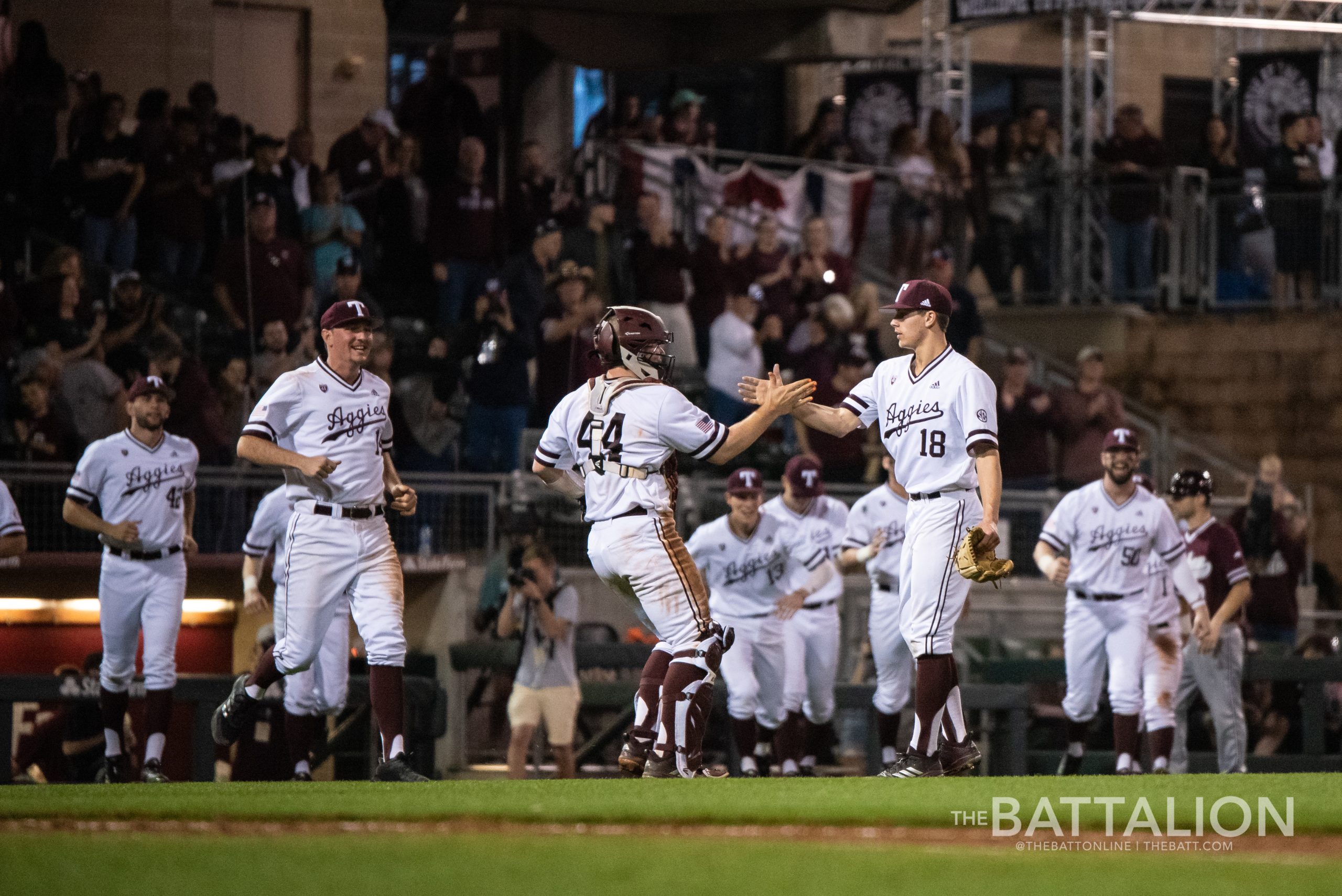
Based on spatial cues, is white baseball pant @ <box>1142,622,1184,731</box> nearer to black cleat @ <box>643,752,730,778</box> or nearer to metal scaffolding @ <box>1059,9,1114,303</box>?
black cleat @ <box>643,752,730,778</box>

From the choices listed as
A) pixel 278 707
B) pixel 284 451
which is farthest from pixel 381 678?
pixel 278 707

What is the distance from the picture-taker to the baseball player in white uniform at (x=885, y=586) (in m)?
12.8

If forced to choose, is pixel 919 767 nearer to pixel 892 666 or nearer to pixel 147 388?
pixel 892 666

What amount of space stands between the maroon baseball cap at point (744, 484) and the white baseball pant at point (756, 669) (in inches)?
32.6

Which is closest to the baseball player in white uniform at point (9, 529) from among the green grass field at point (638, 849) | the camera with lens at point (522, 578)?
the camera with lens at point (522, 578)

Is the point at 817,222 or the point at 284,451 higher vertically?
the point at 817,222

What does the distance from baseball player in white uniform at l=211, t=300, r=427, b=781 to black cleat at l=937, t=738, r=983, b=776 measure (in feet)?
8.14

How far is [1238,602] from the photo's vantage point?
13531 millimetres

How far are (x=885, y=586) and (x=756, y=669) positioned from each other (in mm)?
1046

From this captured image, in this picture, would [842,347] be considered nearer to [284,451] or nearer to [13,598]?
[13,598]

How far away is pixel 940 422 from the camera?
897cm

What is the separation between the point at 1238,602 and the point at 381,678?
6.62 m

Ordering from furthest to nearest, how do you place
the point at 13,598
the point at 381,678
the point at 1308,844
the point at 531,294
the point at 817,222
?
the point at 817,222 < the point at 531,294 < the point at 13,598 < the point at 381,678 < the point at 1308,844

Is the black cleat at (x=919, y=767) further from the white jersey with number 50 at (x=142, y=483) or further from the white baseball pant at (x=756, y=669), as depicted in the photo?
the white jersey with number 50 at (x=142, y=483)
